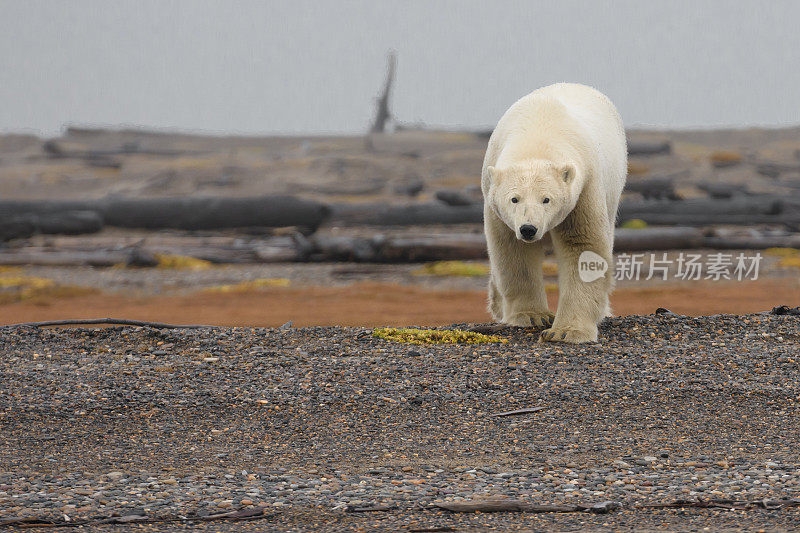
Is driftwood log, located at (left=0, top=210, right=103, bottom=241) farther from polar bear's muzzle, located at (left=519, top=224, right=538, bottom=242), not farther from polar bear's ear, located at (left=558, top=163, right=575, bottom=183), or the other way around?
polar bear's muzzle, located at (left=519, top=224, right=538, bottom=242)

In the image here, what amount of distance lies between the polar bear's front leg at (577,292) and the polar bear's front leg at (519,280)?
420mm

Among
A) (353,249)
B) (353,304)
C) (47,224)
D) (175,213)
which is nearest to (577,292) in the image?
(353,304)

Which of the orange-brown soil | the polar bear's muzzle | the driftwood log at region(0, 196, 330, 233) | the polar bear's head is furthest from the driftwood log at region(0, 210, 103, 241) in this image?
the polar bear's muzzle

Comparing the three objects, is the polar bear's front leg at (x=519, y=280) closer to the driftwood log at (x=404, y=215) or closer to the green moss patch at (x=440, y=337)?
the green moss patch at (x=440, y=337)

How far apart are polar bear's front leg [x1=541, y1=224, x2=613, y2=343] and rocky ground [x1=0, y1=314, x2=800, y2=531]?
0.73 feet

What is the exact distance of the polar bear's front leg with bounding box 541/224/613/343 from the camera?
762 cm

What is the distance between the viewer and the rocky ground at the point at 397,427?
454 centimetres

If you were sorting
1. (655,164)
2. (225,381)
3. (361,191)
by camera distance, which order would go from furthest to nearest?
(655,164)
(361,191)
(225,381)

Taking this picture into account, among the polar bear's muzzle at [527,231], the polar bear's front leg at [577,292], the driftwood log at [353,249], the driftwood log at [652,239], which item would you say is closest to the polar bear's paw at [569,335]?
the polar bear's front leg at [577,292]

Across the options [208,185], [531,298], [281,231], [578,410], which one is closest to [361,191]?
[208,185]

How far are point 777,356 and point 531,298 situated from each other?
6.59ft

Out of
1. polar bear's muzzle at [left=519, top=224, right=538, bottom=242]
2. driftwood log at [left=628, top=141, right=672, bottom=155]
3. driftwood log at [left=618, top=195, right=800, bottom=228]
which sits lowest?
polar bear's muzzle at [left=519, top=224, right=538, bottom=242]

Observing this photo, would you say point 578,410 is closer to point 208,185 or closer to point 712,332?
point 712,332

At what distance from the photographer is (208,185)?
115 feet
